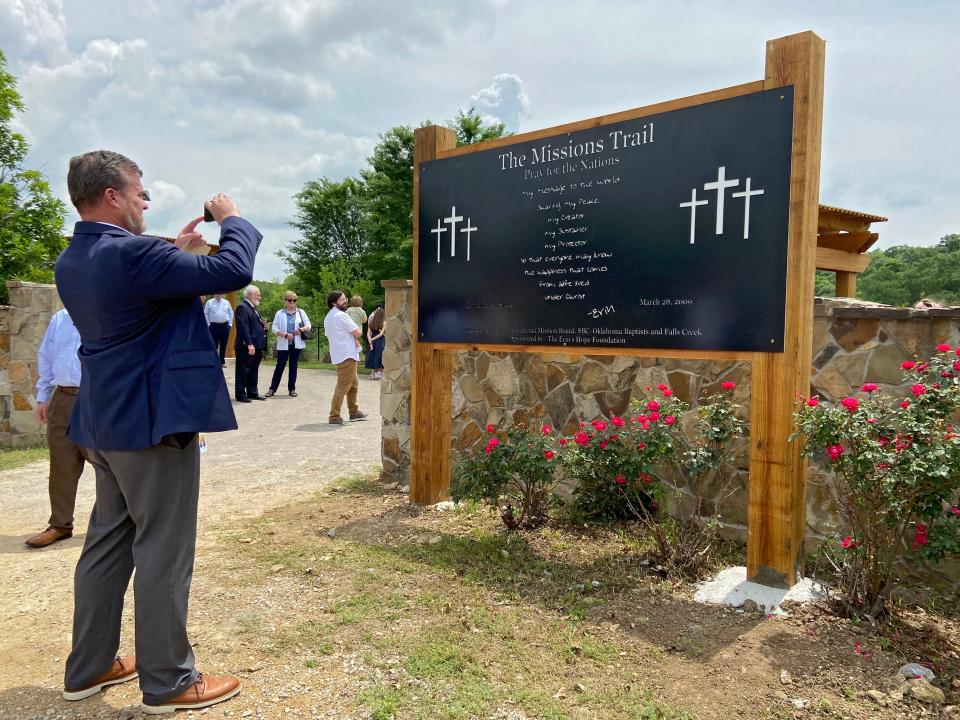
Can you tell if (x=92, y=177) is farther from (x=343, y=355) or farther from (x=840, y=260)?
(x=840, y=260)

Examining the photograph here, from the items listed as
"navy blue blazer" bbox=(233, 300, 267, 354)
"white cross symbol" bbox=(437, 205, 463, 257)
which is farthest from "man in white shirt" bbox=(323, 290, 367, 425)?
"white cross symbol" bbox=(437, 205, 463, 257)

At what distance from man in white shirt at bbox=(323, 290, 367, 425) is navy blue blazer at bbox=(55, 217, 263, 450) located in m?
6.54

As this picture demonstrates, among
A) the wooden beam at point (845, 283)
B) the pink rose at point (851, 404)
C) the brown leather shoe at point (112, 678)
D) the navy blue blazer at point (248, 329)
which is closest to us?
the brown leather shoe at point (112, 678)

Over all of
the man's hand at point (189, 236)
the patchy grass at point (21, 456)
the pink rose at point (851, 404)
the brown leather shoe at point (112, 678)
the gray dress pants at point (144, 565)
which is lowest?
the patchy grass at point (21, 456)

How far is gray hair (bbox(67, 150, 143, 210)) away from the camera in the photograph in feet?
8.41

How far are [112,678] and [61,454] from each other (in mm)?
2388

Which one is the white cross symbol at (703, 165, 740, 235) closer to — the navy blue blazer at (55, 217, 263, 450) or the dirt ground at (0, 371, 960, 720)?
the dirt ground at (0, 371, 960, 720)

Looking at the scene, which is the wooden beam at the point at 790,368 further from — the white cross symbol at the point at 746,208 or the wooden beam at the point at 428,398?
the wooden beam at the point at 428,398

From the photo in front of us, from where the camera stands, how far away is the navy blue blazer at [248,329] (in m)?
11.2

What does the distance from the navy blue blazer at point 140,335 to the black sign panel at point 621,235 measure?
238 cm

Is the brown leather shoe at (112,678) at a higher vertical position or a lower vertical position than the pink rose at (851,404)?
lower

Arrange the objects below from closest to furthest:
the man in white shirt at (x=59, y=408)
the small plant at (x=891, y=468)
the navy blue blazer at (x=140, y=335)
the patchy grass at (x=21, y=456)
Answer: the navy blue blazer at (x=140, y=335)
the small plant at (x=891, y=468)
the man in white shirt at (x=59, y=408)
the patchy grass at (x=21, y=456)

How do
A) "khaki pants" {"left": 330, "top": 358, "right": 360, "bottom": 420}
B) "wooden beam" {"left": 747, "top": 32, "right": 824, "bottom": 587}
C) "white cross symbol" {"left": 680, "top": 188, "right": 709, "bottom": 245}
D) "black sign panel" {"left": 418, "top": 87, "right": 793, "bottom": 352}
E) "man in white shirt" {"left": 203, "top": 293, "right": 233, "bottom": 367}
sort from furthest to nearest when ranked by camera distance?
"man in white shirt" {"left": 203, "top": 293, "right": 233, "bottom": 367}, "khaki pants" {"left": 330, "top": 358, "right": 360, "bottom": 420}, "white cross symbol" {"left": 680, "top": 188, "right": 709, "bottom": 245}, "black sign panel" {"left": 418, "top": 87, "right": 793, "bottom": 352}, "wooden beam" {"left": 747, "top": 32, "right": 824, "bottom": 587}

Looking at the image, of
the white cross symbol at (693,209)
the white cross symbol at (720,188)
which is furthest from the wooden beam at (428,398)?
the white cross symbol at (720,188)
